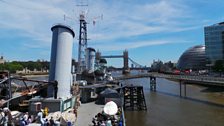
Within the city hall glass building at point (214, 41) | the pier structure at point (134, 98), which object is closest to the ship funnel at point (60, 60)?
the pier structure at point (134, 98)

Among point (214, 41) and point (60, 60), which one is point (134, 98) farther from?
point (214, 41)

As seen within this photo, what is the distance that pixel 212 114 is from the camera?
41812 millimetres

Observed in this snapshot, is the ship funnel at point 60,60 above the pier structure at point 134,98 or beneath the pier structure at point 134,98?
above

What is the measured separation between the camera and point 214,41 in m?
163

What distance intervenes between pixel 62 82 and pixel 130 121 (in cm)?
1299

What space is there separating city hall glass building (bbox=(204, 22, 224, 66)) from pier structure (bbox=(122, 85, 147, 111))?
12381 centimetres

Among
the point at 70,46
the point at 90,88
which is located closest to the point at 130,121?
the point at 90,88

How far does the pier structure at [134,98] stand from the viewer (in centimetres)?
4622

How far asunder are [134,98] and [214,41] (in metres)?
129

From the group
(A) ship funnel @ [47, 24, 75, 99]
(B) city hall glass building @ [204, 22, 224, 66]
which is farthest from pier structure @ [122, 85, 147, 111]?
(B) city hall glass building @ [204, 22, 224, 66]

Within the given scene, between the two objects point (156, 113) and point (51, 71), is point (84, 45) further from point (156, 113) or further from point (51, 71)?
point (51, 71)

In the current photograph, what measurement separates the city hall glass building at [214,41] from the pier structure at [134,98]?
406ft

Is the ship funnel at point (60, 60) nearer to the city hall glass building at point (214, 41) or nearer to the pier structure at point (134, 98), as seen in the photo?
the pier structure at point (134, 98)

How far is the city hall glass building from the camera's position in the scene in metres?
159
